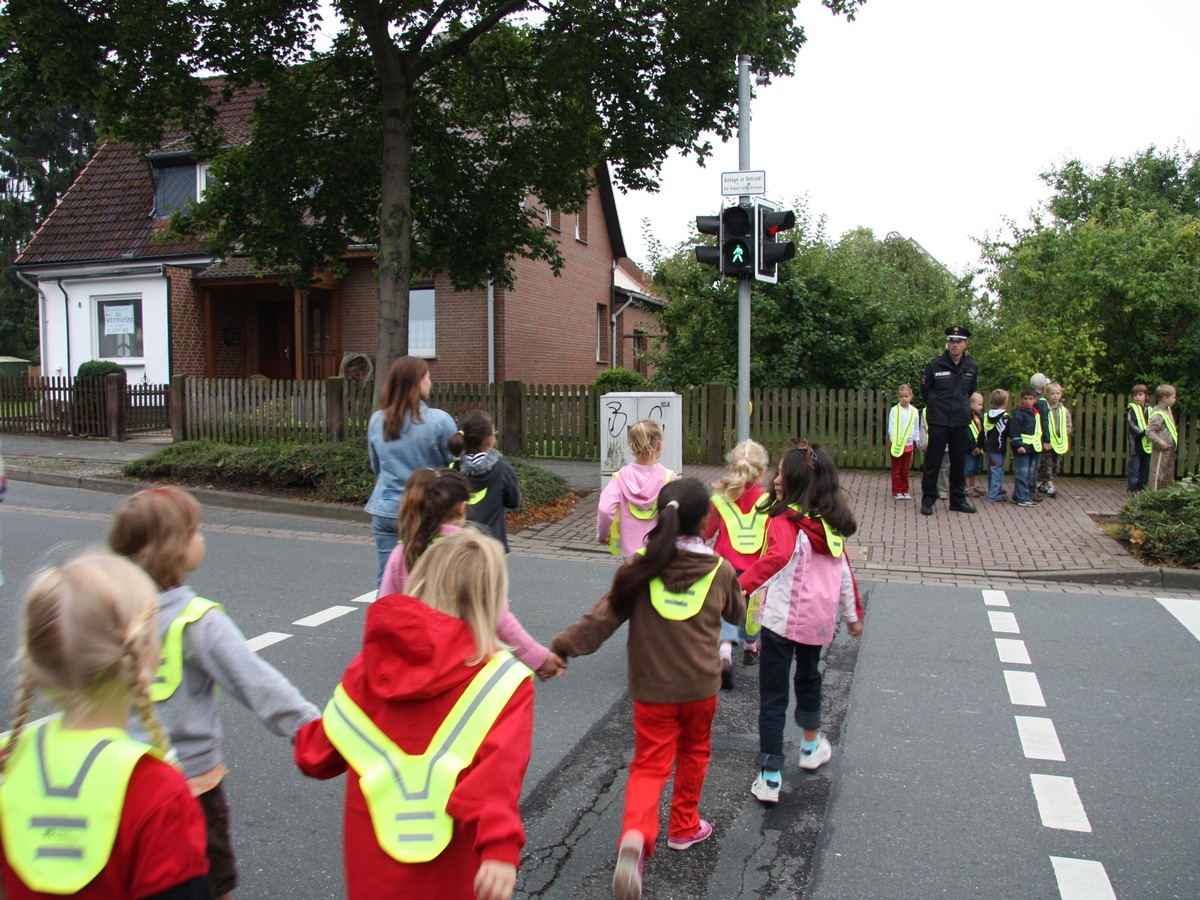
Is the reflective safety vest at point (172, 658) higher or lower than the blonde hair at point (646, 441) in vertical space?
lower

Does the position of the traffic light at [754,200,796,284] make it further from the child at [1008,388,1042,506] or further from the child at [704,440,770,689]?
the child at [704,440,770,689]

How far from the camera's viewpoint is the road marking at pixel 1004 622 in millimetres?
7055

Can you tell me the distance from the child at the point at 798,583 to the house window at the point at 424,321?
20.1 m

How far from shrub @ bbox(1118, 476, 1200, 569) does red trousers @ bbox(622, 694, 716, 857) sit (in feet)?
23.7

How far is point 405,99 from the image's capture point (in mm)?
12875

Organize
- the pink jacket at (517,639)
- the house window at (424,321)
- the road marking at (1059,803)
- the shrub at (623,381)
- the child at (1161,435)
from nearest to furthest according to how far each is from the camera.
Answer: the pink jacket at (517,639) < the road marking at (1059,803) < the child at (1161,435) < the shrub at (623,381) < the house window at (424,321)

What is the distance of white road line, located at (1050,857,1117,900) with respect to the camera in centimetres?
345

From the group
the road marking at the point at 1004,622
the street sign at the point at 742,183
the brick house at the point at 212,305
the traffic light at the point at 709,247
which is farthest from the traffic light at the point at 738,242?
the brick house at the point at 212,305

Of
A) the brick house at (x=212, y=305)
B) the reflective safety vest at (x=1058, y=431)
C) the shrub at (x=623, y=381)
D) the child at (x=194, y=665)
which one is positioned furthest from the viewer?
the brick house at (x=212, y=305)

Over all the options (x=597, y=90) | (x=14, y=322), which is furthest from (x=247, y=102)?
(x=14, y=322)

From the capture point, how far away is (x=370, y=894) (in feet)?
7.13

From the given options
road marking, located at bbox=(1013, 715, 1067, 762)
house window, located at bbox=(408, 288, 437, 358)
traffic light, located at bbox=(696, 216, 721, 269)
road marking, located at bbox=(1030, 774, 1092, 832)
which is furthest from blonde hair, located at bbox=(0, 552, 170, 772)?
house window, located at bbox=(408, 288, 437, 358)

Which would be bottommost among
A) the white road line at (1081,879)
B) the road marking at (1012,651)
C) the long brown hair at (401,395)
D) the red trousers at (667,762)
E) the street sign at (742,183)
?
the white road line at (1081,879)

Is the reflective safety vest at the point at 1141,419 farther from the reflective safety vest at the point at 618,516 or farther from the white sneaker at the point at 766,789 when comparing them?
the white sneaker at the point at 766,789
